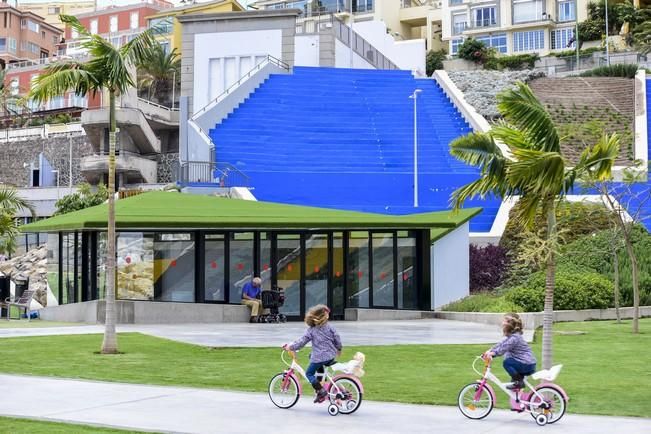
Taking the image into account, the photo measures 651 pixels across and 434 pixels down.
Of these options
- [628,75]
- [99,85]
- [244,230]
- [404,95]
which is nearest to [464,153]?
[99,85]

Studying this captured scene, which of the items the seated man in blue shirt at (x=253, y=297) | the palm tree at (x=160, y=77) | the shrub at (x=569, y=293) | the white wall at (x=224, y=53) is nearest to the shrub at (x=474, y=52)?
the palm tree at (x=160, y=77)

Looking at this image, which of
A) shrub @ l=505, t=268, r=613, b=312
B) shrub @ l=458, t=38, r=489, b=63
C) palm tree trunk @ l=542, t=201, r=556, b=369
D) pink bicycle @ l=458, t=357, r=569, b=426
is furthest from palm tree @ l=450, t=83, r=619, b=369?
shrub @ l=458, t=38, r=489, b=63

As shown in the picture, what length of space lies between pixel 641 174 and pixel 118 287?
1492cm

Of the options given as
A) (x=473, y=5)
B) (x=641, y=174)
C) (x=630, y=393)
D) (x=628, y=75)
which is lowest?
(x=630, y=393)

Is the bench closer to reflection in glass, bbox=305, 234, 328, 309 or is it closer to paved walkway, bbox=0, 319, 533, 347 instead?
paved walkway, bbox=0, 319, 533, 347

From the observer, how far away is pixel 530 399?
10977 mm

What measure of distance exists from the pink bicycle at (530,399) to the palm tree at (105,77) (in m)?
8.52

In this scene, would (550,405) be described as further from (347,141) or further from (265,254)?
Result: (347,141)

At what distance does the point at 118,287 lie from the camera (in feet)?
86.1

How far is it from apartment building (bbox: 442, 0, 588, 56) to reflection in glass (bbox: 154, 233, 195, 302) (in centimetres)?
7684

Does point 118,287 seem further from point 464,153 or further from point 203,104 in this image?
point 203,104

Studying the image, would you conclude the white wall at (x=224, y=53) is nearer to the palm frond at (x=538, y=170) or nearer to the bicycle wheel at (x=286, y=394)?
the palm frond at (x=538, y=170)

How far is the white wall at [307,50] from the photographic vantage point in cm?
6450

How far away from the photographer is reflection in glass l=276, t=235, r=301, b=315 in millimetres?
27297
